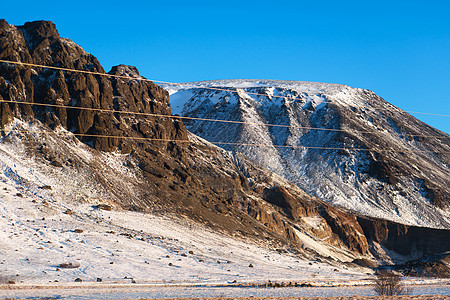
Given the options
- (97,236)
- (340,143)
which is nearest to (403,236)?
(340,143)

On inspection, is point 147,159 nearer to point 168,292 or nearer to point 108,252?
point 108,252

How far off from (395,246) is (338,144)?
3579 cm

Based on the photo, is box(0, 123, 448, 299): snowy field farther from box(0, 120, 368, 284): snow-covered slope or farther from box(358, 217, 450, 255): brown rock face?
box(358, 217, 450, 255): brown rock face

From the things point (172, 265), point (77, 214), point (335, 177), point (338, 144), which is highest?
point (338, 144)

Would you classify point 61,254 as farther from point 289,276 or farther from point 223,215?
point 223,215

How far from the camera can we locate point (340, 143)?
122 meters

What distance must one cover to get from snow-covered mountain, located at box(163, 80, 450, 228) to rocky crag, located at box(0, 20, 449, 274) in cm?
1388

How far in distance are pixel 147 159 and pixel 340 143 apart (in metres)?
62.5

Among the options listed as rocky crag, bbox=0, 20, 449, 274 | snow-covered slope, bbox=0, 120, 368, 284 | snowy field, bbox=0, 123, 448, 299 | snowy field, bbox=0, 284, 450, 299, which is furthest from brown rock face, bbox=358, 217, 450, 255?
snowy field, bbox=0, 284, 450, 299

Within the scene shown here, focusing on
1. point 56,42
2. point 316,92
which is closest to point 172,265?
point 56,42

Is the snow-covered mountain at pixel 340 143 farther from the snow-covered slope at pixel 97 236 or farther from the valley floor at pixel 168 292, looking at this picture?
the valley floor at pixel 168 292

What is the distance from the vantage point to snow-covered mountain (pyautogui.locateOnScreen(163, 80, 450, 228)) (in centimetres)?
10569

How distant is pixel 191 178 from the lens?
2926 inches

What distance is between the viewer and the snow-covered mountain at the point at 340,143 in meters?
106
